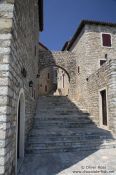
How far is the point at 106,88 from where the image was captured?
8227mm

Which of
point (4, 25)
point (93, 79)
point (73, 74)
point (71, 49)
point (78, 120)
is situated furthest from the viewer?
point (71, 49)

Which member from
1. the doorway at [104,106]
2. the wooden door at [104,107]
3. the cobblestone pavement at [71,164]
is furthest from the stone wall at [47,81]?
the cobblestone pavement at [71,164]

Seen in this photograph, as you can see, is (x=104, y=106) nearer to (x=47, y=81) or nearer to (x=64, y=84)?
(x=64, y=84)

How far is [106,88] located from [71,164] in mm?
4593

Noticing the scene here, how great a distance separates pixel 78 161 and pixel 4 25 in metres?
3.96

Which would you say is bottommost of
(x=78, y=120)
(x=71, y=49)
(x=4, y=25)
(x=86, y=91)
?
(x=78, y=120)

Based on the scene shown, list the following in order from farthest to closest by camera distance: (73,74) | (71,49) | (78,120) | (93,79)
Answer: (71,49) < (73,74) < (93,79) < (78,120)

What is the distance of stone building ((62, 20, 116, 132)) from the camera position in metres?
9.14

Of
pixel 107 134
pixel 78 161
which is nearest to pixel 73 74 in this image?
pixel 107 134

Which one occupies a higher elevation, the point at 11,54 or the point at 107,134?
the point at 11,54

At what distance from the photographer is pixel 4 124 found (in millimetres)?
2891

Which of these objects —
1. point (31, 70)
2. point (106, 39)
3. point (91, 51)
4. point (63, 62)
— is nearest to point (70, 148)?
point (31, 70)

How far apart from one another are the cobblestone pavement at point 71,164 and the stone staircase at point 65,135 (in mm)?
495

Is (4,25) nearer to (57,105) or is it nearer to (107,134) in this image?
(107,134)
